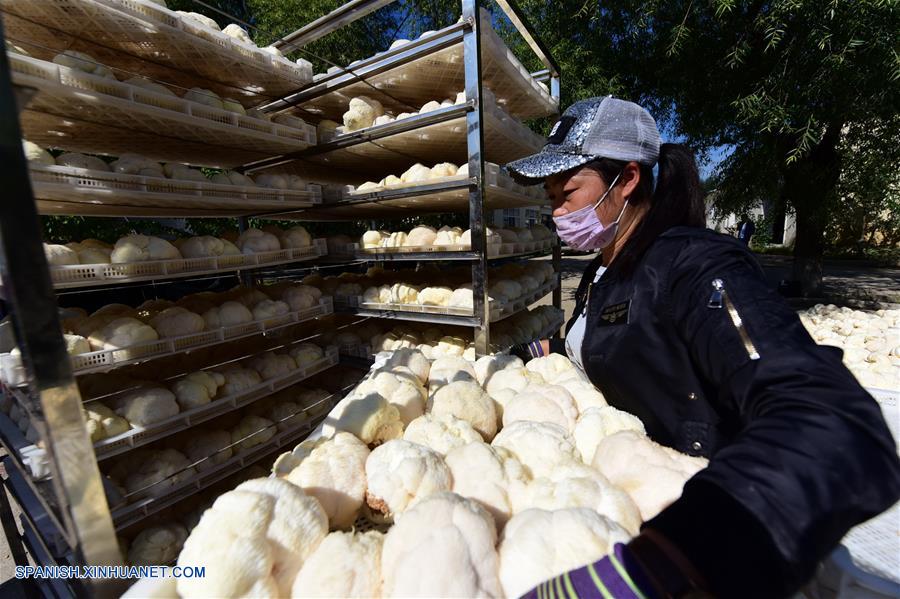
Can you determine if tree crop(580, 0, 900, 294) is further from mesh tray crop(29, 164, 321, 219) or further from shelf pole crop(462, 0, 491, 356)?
mesh tray crop(29, 164, 321, 219)

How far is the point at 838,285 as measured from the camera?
777 centimetres

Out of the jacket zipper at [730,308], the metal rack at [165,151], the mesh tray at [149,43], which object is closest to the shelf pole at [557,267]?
the metal rack at [165,151]

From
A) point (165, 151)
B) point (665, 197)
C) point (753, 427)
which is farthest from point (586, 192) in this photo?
point (165, 151)

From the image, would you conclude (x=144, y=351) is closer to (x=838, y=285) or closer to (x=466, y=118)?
(x=466, y=118)

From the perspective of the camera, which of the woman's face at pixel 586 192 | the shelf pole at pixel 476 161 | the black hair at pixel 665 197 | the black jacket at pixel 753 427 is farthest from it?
the shelf pole at pixel 476 161

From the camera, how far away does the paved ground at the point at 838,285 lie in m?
2.35

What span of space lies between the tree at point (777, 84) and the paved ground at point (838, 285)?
1.27 meters

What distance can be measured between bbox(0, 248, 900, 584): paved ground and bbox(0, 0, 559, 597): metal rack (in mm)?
694

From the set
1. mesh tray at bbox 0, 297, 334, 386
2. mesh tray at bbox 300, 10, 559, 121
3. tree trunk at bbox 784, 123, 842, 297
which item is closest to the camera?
mesh tray at bbox 0, 297, 334, 386

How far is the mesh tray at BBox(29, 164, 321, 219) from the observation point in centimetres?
169

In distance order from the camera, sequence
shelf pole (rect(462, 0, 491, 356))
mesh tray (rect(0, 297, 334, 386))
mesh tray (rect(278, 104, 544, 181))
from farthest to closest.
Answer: mesh tray (rect(278, 104, 544, 181)) → shelf pole (rect(462, 0, 491, 356)) → mesh tray (rect(0, 297, 334, 386))

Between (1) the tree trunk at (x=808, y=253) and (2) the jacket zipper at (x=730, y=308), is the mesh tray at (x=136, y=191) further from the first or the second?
(1) the tree trunk at (x=808, y=253)

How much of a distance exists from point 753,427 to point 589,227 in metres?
0.86

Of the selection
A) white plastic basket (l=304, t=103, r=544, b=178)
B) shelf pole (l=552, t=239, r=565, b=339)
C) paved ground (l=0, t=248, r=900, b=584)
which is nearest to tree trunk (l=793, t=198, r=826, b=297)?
paved ground (l=0, t=248, r=900, b=584)
